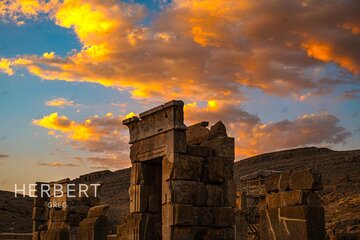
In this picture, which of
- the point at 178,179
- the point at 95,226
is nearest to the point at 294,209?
the point at 178,179

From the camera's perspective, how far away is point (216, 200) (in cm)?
1144

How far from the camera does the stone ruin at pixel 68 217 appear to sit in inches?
518

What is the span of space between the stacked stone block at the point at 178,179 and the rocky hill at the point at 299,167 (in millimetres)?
6311

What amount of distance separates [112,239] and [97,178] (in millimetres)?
62478

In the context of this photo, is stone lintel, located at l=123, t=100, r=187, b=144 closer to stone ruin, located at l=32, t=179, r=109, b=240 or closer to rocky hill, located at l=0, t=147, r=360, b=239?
stone ruin, located at l=32, t=179, r=109, b=240

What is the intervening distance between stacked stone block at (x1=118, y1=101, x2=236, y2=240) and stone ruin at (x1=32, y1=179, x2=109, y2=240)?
896mm

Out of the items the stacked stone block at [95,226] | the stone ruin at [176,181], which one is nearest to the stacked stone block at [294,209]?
the stone ruin at [176,181]

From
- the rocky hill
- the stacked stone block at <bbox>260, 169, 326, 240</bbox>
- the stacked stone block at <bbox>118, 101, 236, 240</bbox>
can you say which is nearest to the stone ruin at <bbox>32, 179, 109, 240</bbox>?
the stacked stone block at <bbox>118, 101, 236, 240</bbox>

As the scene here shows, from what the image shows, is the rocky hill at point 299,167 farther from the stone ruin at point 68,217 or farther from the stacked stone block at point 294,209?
the stacked stone block at point 294,209

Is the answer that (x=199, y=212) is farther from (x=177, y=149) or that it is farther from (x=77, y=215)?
(x=77, y=215)

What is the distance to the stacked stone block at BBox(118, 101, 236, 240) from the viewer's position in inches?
432

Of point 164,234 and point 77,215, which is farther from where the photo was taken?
point 77,215

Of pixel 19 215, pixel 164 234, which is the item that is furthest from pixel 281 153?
pixel 164 234

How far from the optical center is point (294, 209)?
7961mm
